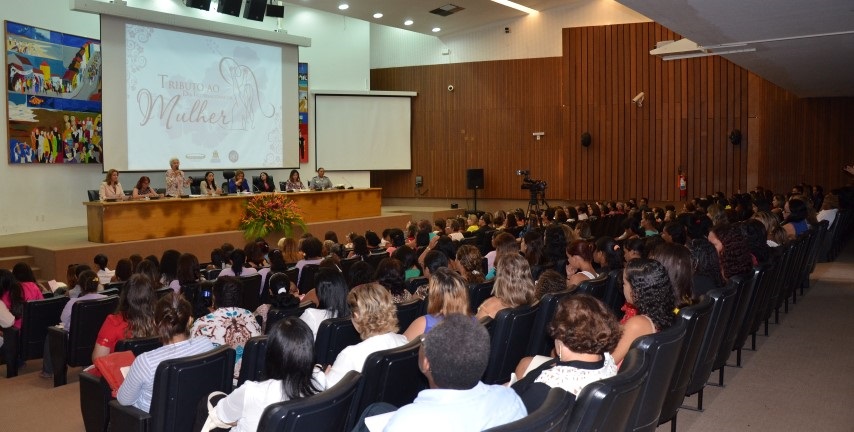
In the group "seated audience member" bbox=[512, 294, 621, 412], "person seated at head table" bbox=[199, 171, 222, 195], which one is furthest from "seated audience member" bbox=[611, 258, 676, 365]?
"person seated at head table" bbox=[199, 171, 222, 195]

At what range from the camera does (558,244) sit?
6.58 metres

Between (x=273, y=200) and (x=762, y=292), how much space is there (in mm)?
8594

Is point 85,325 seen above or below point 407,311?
below

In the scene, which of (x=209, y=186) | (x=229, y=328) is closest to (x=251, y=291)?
(x=229, y=328)

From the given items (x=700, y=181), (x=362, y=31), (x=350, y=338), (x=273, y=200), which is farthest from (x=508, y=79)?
(x=350, y=338)

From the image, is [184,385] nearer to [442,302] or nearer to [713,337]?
[442,302]

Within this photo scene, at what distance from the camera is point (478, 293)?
16.7 ft

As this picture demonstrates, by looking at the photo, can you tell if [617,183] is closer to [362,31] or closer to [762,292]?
[362,31]

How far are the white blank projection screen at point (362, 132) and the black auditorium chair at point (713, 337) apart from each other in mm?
14216

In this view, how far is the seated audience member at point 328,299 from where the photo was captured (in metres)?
4.18

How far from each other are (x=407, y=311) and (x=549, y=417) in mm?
2469

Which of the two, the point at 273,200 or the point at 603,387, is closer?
the point at 603,387

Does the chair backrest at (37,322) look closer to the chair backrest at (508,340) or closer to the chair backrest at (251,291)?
the chair backrest at (251,291)

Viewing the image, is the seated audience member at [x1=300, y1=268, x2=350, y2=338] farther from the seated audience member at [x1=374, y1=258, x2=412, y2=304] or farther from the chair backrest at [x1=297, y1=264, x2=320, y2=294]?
the chair backrest at [x1=297, y1=264, x2=320, y2=294]
